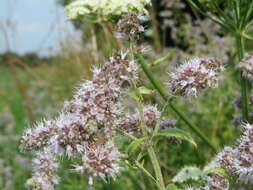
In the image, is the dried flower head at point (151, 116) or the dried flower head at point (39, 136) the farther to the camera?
the dried flower head at point (151, 116)

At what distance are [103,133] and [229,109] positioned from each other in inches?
122

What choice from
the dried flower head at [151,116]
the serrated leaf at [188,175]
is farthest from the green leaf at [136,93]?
the serrated leaf at [188,175]

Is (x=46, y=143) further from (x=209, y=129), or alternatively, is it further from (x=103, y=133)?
(x=209, y=129)

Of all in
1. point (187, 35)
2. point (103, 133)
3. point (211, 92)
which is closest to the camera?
point (103, 133)

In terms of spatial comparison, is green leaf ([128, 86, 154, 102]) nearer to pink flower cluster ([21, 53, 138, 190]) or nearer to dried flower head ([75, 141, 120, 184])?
pink flower cluster ([21, 53, 138, 190])

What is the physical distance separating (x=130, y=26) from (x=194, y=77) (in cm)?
30

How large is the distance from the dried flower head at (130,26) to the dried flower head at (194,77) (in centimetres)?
20

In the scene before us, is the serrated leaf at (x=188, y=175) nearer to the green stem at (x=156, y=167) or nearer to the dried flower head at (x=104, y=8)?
the green stem at (x=156, y=167)

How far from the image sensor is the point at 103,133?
1.34 m

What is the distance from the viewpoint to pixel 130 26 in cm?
155

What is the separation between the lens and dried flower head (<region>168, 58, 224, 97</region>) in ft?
4.73

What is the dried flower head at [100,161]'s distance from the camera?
47.8 inches

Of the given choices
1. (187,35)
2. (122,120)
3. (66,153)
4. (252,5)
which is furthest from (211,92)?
(66,153)

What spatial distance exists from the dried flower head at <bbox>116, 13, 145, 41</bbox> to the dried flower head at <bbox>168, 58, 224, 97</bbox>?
0.20 metres
